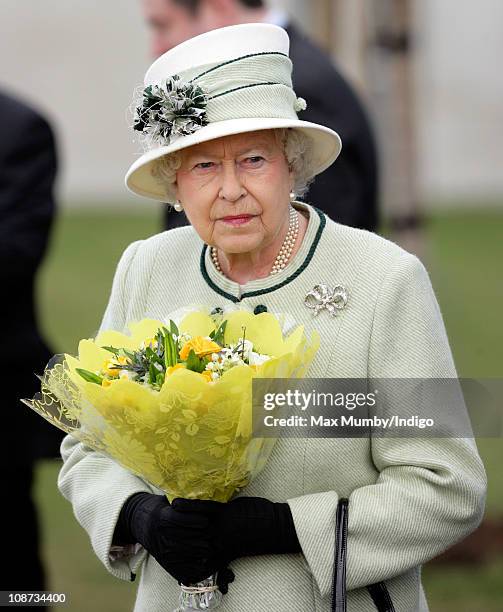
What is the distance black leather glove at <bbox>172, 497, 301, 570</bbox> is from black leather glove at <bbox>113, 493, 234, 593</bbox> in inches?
0.8

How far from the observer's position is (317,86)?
4762 millimetres

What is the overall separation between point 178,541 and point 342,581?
0.38 metres

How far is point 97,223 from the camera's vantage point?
18.5 m

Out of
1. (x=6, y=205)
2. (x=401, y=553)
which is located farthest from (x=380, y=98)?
(x=401, y=553)

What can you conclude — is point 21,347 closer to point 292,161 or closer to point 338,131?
point 338,131

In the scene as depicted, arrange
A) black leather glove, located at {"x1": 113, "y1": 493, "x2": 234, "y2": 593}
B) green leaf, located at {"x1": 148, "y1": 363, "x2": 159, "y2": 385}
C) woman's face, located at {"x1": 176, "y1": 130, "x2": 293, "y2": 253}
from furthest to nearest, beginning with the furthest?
woman's face, located at {"x1": 176, "y1": 130, "x2": 293, "y2": 253}, black leather glove, located at {"x1": 113, "y1": 493, "x2": 234, "y2": 593}, green leaf, located at {"x1": 148, "y1": 363, "x2": 159, "y2": 385}

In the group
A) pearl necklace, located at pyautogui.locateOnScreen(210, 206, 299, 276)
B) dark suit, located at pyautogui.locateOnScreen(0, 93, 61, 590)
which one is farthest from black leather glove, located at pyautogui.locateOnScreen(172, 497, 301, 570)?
dark suit, located at pyautogui.locateOnScreen(0, 93, 61, 590)

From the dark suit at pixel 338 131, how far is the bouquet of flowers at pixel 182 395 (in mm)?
1605

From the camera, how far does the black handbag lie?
113 inches

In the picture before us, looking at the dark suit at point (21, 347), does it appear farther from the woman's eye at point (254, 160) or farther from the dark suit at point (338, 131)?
the woman's eye at point (254, 160)

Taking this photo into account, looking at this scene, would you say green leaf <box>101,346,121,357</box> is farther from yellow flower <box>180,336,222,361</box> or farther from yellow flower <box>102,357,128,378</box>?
yellow flower <box>180,336,222,361</box>

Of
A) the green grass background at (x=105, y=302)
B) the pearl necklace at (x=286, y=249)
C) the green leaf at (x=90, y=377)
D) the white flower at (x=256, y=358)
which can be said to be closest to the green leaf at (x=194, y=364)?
the white flower at (x=256, y=358)

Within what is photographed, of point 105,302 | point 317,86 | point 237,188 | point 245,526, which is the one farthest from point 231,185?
point 105,302

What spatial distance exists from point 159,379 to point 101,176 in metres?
19.1
